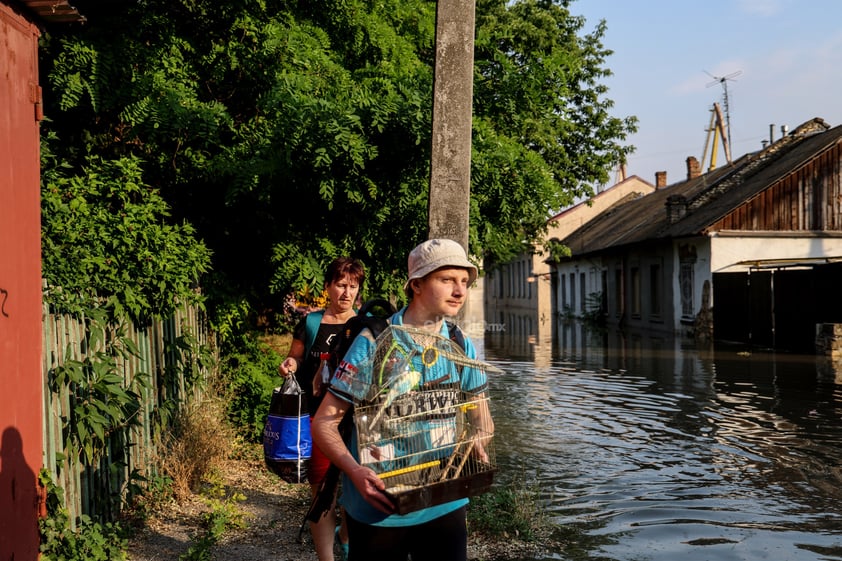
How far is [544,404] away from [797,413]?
3476 mm

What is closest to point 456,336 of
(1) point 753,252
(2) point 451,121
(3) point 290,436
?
(3) point 290,436

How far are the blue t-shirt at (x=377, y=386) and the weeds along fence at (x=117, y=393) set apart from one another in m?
2.58

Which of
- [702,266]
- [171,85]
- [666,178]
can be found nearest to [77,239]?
[171,85]

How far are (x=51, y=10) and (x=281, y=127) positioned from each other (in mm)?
2502

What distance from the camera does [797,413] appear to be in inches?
456

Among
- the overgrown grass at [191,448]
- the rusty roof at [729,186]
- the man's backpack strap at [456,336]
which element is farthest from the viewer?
the rusty roof at [729,186]

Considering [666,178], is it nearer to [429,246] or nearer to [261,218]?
[261,218]

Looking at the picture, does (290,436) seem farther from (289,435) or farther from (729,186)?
(729,186)

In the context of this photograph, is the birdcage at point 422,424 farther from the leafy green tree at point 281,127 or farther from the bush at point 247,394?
the bush at point 247,394

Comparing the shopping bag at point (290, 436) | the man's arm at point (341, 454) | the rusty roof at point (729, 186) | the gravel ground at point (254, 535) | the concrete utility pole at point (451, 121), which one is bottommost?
the gravel ground at point (254, 535)

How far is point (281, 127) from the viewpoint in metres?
7.41

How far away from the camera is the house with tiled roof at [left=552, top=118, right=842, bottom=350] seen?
22.7 meters

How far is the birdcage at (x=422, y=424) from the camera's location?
2.91 metres

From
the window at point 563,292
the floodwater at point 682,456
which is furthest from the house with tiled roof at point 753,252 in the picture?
the window at point 563,292
